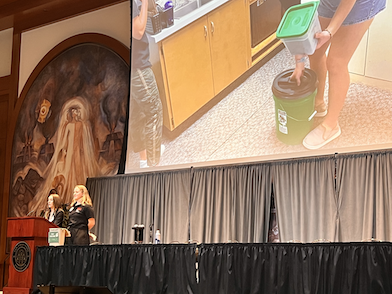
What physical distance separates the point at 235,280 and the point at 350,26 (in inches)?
169

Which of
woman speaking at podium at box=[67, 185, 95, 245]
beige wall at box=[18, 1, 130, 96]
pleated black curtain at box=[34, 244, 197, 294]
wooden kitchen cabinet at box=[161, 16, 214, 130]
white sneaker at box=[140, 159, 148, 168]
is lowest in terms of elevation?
pleated black curtain at box=[34, 244, 197, 294]

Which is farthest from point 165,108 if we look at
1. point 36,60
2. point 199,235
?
point 36,60

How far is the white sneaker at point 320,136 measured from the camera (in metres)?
7.82

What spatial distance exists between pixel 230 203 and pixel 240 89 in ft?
6.67

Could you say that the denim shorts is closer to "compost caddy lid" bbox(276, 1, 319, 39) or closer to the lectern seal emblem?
"compost caddy lid" bbox(276, 1, 319, 39)

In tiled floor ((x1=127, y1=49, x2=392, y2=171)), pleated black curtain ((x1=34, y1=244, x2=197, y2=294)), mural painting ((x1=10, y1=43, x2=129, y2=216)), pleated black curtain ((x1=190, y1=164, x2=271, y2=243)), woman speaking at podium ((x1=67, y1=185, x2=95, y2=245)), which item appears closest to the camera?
pleated black curtain ((x1=34, y1=244, x2=197, y2=294))

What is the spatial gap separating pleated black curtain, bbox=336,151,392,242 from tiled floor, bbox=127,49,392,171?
1.94ft

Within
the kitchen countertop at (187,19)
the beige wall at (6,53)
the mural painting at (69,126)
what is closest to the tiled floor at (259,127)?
the kitchen countertop at (187,19)

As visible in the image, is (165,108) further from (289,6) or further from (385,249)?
(385,249)

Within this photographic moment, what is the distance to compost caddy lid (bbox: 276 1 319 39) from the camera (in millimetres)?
7847

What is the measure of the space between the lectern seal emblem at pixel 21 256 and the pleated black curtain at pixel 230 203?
3.42 m

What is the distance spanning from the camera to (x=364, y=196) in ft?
26.6

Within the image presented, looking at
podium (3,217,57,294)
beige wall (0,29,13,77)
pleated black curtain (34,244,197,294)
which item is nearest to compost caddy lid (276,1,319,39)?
pleated black curtain (34,244,197,294)

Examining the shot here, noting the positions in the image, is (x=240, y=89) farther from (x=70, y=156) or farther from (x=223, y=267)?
(x=70, y=156)
